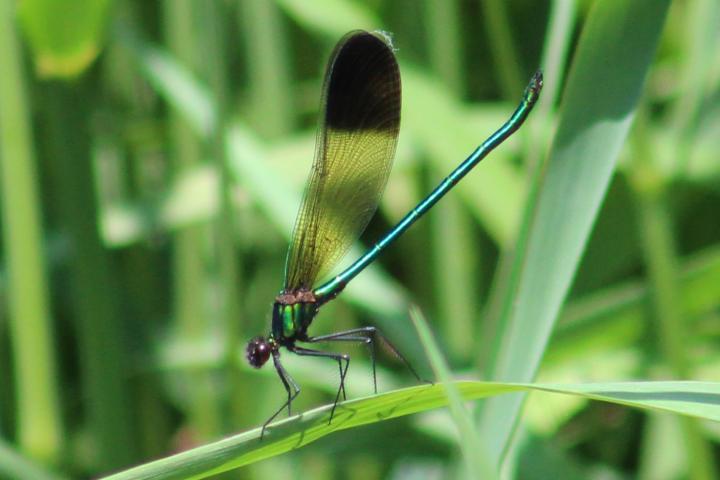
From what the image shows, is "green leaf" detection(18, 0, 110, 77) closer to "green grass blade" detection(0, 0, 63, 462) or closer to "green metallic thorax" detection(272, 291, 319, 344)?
"green grass blade" detection(0, 0, 63, 462)

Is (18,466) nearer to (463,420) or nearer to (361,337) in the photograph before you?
(361,337)

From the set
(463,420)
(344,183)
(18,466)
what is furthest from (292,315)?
(463,420)

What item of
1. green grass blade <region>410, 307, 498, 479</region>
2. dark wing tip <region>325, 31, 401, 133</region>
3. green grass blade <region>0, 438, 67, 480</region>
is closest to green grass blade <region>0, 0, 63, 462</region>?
green grass blade <region>0, 438, 67, 480</region>

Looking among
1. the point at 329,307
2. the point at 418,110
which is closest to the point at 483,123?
the point at 418,110

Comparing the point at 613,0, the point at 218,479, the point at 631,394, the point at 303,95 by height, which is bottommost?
the point at 218,479

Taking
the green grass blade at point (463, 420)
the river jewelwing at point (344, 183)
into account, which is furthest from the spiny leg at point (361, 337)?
the green grass blade at point (463, 420)

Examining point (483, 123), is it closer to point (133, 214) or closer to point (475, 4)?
point (475, 4)
